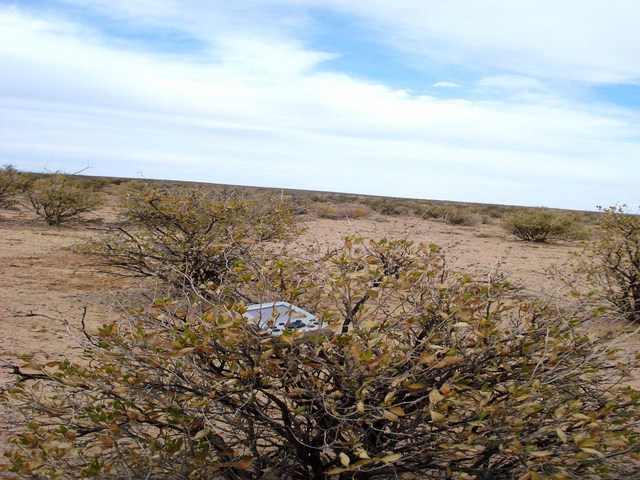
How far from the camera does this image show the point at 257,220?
941 centimetres

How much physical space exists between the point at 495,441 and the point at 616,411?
669 mm

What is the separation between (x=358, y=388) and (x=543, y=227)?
20404 mm

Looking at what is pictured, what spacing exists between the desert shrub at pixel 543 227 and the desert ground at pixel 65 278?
0.54 m

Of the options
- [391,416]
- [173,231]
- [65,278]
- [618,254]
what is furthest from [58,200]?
[391,416]

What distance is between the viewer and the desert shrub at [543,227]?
70.1 feet

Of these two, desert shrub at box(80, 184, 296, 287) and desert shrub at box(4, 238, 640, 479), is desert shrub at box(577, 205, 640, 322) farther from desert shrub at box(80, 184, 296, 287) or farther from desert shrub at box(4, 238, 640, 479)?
desert shrub at box(4, 238, 640, 479)

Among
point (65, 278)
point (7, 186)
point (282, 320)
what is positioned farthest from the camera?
point (7, 186)

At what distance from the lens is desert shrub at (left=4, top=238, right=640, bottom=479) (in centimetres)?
246

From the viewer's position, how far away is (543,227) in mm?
21406

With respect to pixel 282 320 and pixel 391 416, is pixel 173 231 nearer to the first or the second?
pixel 282 320

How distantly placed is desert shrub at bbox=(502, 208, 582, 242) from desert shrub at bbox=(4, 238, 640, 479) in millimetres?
19338

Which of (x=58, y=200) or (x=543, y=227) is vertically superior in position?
(x=543, y=227)

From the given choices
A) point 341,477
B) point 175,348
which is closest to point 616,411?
point 341,477

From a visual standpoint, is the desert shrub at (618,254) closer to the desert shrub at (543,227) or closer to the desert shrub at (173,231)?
the desert shrub at (173,231)
